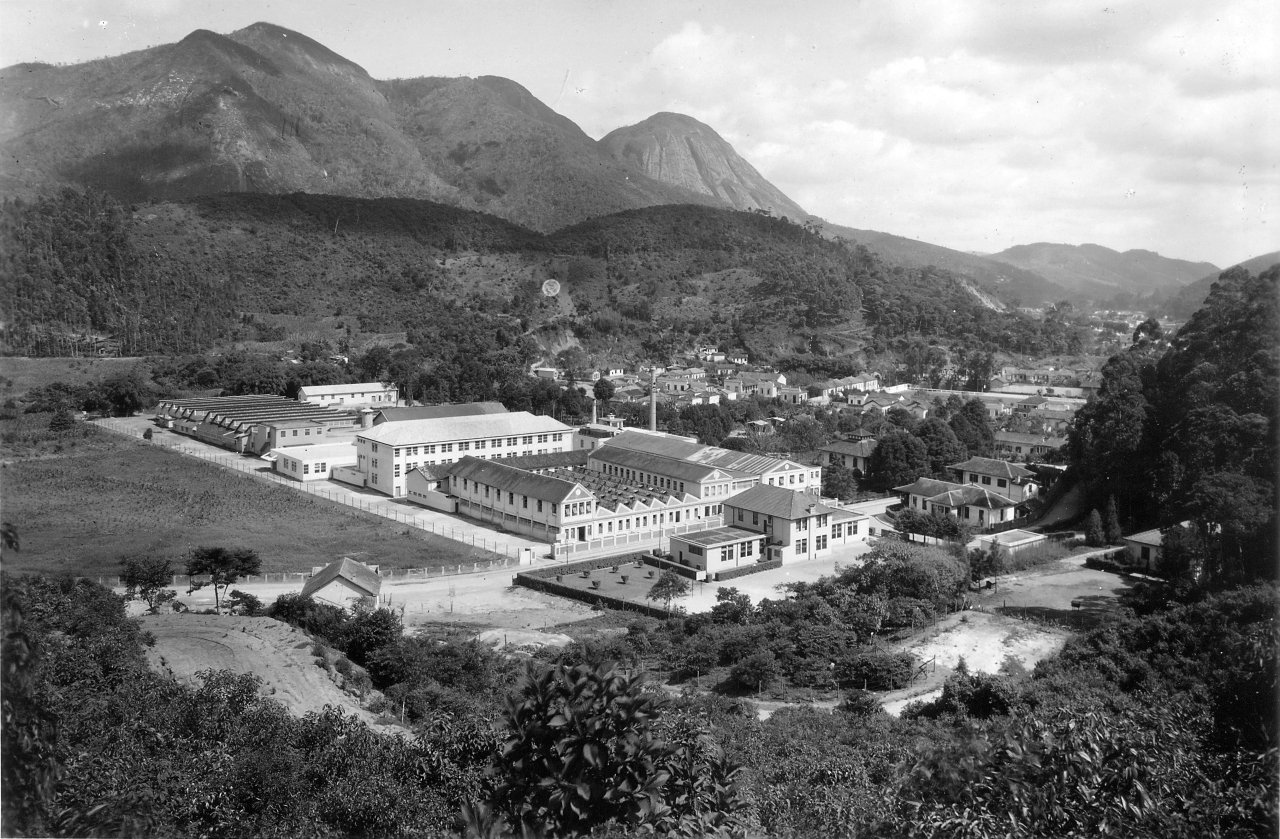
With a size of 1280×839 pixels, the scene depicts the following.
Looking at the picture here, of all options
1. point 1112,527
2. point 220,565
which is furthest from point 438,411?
point 1112,527

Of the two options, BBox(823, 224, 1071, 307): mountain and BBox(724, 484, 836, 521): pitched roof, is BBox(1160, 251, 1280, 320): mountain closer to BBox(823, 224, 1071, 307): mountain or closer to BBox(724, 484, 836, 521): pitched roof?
BBox(724, 484, 836, 521): pitched roof

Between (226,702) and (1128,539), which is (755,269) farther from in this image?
(226,702)

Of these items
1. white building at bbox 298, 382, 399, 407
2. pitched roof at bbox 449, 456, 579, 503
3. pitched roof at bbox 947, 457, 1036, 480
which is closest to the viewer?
pitched roof at bbox 449, 456, 579, 503

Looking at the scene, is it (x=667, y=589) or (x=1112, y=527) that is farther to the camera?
(x=1112, y=527)

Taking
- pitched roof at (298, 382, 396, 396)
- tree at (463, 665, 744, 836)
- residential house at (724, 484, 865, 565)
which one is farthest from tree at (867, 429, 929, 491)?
tree at (463, 665, 744, 836)

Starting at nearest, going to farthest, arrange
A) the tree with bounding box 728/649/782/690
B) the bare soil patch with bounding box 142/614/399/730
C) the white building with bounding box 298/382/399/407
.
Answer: the bare soil patch with bounding box 142/614/399/730, the tree with bounding box 728/649/782/690, the white building with bounding box 298/382/399/407

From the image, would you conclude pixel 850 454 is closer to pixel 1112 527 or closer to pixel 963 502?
pixel 963 502
